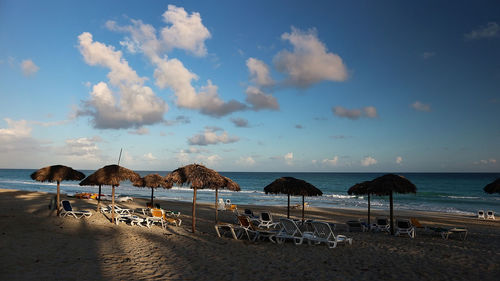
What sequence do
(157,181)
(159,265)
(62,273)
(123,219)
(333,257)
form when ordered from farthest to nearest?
(157,181) → (123,219) → (333,257) → (159,265) → (62,273)

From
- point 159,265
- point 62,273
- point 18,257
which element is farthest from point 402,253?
point 18,257

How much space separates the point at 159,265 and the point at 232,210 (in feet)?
46.5

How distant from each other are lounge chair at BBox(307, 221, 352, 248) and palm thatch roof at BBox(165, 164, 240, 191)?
355cm

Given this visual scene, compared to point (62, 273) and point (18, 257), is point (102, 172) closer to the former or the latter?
point (18, 257)

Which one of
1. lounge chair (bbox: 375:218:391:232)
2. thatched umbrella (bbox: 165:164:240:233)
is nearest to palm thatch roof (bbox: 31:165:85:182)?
thatched umbrella (bbox: 165:164:240:233)

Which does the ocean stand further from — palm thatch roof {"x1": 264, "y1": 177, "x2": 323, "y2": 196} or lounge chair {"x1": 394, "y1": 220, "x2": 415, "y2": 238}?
lounge chair {"x1": 394, "y1": 220, "x2": 415, "y2": 238}

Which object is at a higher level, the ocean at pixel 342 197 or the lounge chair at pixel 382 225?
the lounge chair at pixel 382 225

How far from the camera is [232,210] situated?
20.4m

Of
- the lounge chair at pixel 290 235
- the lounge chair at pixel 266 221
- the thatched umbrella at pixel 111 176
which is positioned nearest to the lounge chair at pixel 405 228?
the lounge chair at pixel 290 235

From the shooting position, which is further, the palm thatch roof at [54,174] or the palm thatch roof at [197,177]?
the palm thatch roof at [54,174]

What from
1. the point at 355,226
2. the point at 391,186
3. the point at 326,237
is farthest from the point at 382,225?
the point at 326,237

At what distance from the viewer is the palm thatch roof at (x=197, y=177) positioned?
10203 mm

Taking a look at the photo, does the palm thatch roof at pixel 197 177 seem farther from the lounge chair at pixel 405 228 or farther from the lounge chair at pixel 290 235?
the lounge chair at pixel 405 228

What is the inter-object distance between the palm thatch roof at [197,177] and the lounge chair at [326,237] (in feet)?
11.6
